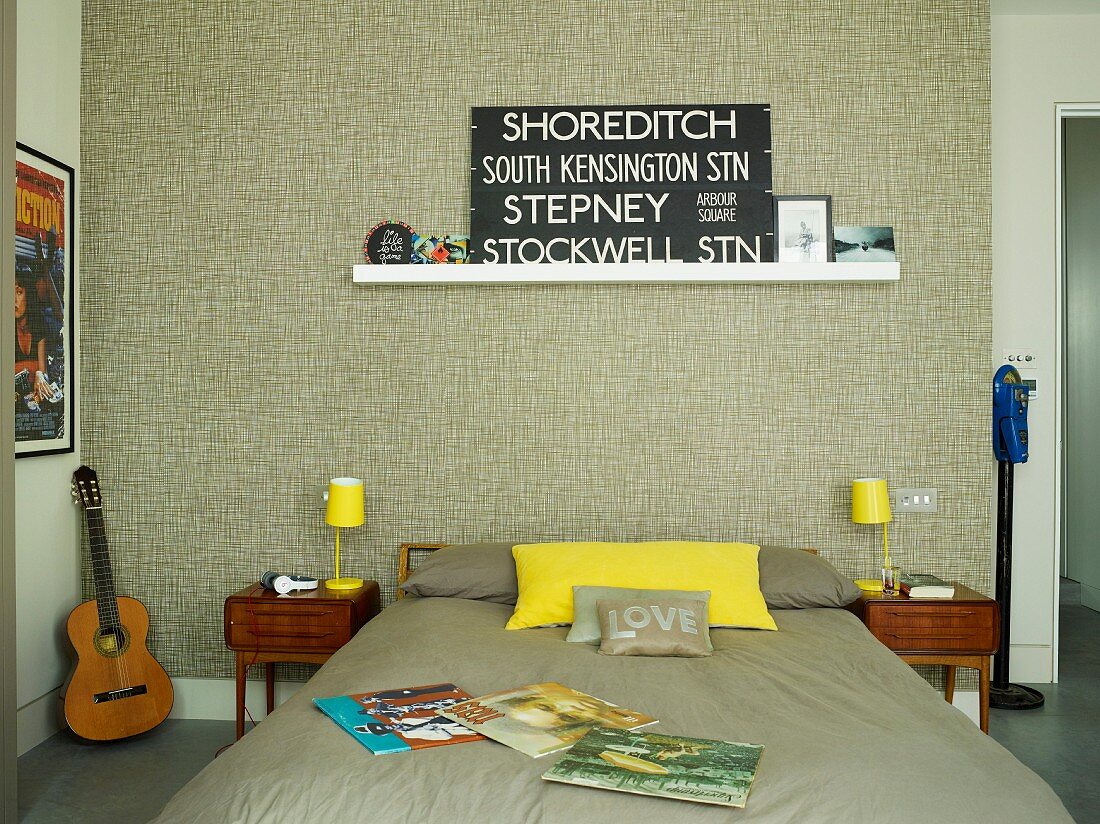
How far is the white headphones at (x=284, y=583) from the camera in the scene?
3.42 m

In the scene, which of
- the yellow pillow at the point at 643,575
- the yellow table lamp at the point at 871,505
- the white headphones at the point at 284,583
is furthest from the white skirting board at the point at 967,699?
the white headphones at the point at 284,583

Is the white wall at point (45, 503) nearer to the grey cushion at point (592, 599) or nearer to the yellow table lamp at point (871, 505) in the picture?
the grey cushion at point (592, 599)

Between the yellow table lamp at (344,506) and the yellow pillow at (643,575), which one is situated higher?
the yellow table lamp at (344,506)

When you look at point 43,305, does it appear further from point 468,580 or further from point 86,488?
point 468,580

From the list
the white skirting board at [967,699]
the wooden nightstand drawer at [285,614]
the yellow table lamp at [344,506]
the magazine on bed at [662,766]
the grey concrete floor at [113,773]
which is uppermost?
the yellow table lamp at [344,506]

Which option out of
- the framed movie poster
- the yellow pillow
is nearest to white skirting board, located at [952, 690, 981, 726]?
the yellow pillow

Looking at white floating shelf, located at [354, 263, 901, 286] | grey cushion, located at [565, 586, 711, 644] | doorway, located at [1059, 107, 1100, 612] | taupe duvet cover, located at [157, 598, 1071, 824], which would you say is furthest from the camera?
doorway, located at [1059, 107, 1100, 612]

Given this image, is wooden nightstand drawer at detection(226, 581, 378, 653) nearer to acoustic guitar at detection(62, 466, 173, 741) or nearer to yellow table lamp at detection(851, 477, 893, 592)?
acoustic guitar at detection(62, 466, 173, 741)

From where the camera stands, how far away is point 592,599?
292cm

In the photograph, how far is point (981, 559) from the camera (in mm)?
3656

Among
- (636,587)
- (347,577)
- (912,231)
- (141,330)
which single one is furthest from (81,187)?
(912,231)

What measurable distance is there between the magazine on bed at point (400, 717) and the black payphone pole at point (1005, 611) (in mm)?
2538

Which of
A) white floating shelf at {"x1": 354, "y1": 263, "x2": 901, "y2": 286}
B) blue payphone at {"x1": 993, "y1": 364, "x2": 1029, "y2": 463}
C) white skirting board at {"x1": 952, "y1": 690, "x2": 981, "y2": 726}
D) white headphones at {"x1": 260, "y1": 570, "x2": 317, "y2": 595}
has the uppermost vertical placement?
white floating shelf at {"x1": 354, "y1": 263, "x2": 901, "y2": 286}

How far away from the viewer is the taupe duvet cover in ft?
5.54
